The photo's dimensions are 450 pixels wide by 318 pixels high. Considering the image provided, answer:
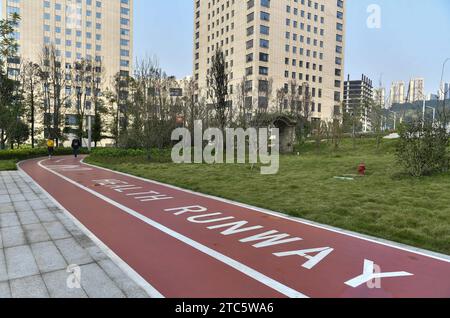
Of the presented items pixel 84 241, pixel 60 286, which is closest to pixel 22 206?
pixel 84 241

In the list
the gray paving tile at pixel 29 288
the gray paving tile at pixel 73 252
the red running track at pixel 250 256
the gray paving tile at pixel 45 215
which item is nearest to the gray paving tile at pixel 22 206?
the gray paving tile at pixel 45 215

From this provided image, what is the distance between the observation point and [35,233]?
5.73 meters

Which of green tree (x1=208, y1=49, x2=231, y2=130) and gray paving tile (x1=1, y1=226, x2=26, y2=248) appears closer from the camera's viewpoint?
gray paving tile (x1=1, y1=226, x2=26, y2=248)

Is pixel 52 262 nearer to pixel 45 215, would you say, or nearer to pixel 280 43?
pixel 45 215

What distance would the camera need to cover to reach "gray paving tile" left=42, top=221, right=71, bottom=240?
5.57 metres

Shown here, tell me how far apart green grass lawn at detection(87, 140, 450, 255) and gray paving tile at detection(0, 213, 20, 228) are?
521 centimetres

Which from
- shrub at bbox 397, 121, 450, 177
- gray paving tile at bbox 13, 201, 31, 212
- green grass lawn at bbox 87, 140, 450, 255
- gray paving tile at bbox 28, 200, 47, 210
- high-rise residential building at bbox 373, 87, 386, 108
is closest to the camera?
green grass lawn at bbox 87, 140, 450, 255

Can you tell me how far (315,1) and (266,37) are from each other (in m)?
18.2

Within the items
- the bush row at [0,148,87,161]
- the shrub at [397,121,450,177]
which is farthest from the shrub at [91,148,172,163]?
the shrub at [397,121,450,177]

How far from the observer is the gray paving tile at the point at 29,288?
11.4 ft

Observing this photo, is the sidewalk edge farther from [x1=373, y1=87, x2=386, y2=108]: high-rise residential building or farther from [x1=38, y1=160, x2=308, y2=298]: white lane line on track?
[x1=373, y1=87, x2=386, y2=108]: high-rise residential building

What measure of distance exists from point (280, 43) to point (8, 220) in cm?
6744

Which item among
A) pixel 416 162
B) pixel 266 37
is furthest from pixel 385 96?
pixel 266 37
